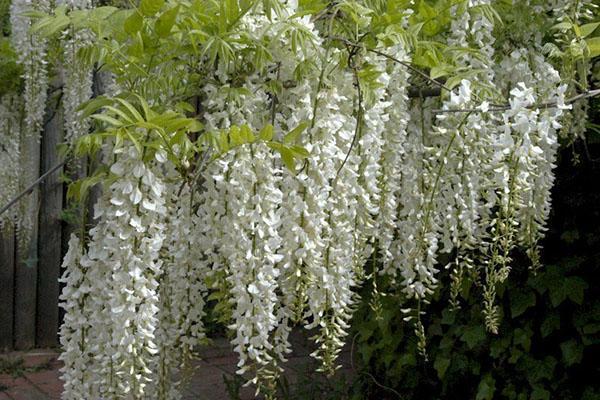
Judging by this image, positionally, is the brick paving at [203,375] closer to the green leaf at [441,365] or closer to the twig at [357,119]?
the green leaf at [441,365]

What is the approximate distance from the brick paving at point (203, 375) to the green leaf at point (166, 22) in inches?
123

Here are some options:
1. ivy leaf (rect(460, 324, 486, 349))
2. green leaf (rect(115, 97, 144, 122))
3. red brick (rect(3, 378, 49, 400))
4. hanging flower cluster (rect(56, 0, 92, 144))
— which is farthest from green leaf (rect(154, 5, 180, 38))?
red brick (rect(3, 378, 49, 400))

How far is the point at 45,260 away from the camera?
6.32 metres

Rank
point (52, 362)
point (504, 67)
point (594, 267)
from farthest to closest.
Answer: point (52, 362) → point (594, 267) → point (504, 67)

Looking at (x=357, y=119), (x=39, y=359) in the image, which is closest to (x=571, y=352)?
(x=357, y=119)

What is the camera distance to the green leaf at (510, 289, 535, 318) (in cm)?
372

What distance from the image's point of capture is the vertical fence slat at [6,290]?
20.3ft

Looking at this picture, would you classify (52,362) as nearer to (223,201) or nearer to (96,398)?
(96,398)

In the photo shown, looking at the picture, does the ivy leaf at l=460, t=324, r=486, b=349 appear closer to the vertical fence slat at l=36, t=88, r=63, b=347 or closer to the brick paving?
the brick paving

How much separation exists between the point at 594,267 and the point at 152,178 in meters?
2.23

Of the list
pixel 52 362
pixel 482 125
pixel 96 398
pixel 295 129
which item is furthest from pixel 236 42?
pixel 52 362

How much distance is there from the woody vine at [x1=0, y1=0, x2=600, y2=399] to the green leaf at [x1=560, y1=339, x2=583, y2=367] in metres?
1.05

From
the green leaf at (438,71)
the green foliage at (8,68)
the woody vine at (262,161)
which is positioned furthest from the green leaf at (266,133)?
the green foliage at (8,68)

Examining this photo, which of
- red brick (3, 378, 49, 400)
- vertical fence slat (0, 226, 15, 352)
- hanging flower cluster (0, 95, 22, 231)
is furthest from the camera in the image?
vertical fence slat (0, 226, 15, 352)
